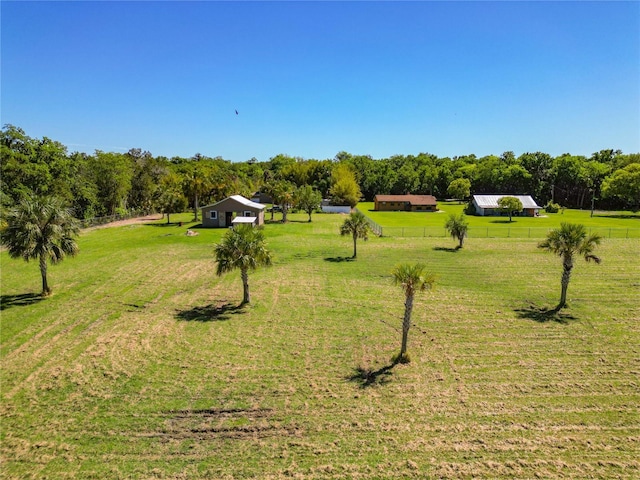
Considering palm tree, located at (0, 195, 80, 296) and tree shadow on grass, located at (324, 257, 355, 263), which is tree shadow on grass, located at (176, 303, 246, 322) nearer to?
palm tree, located at (0, 195, 80, 296)

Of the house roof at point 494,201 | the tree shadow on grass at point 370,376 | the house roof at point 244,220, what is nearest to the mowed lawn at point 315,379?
the tree shadow on grass at point 370,376

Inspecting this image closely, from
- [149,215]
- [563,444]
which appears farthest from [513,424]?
[149,215]

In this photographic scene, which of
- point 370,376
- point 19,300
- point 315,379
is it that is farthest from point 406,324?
point 19,300

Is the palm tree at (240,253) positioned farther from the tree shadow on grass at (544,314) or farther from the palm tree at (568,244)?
the palm tree at (568,244)

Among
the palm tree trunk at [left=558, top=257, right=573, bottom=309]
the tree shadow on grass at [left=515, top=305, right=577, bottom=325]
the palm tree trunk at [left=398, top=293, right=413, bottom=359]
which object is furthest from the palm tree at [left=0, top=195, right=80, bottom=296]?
the palm tree trunk at [left=558, top=257, right=573, bottom=309]

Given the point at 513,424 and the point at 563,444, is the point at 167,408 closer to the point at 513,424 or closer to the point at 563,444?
the point at 513,424
